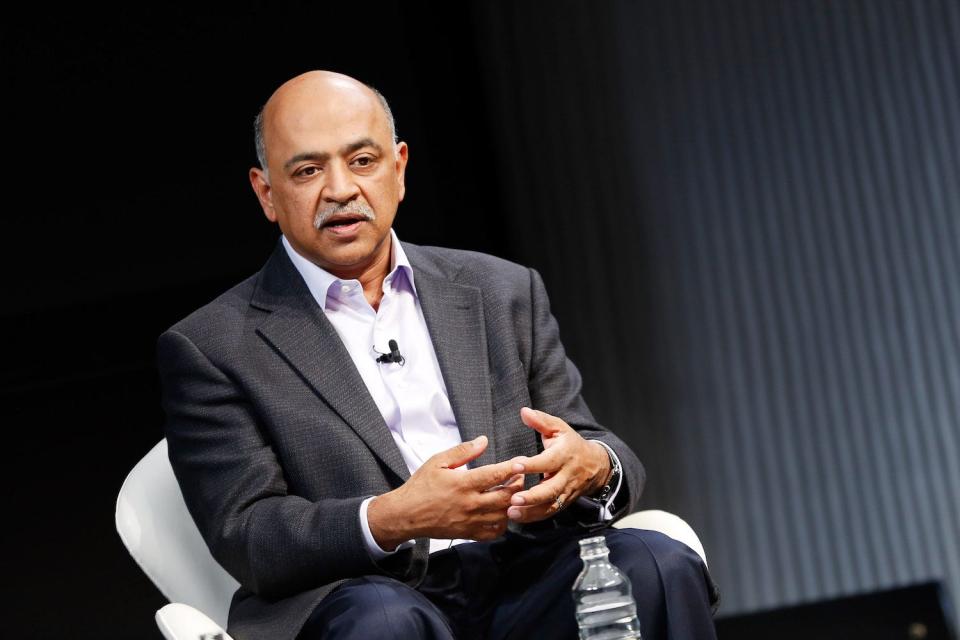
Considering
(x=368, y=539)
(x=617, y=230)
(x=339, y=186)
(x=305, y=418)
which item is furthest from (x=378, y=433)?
(x=617, y=230)

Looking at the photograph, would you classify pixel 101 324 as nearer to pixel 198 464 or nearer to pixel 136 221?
pixel 136 221

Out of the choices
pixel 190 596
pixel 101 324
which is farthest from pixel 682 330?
pixel 190 596

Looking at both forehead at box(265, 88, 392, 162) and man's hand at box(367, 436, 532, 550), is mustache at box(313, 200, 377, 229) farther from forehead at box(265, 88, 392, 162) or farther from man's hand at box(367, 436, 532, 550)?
man's hand at box(367, 436, 532, 550)

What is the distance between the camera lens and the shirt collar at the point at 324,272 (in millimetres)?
2225

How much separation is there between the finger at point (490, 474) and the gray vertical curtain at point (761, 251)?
2554mm

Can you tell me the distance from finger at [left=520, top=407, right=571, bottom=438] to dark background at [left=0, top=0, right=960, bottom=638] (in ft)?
6.34

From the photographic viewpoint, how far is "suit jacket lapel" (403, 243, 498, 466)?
2131 mm

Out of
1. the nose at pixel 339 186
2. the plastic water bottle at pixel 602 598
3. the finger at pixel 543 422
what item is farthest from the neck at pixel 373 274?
the plastic water bottle at pixel 602 598

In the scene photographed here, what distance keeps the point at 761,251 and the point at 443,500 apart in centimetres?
268

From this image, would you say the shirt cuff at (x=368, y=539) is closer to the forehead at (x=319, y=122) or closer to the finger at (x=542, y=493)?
the finger at (x=542, y=493)

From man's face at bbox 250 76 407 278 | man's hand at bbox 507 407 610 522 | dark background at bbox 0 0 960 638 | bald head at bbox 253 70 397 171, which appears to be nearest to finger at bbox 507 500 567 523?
man's hand at bbox 507 407 610 522

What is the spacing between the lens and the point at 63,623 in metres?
3.50

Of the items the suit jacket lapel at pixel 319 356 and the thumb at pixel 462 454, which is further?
the suit jacket lapel at pixel 319 356

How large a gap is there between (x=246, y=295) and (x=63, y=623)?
5.61ft
